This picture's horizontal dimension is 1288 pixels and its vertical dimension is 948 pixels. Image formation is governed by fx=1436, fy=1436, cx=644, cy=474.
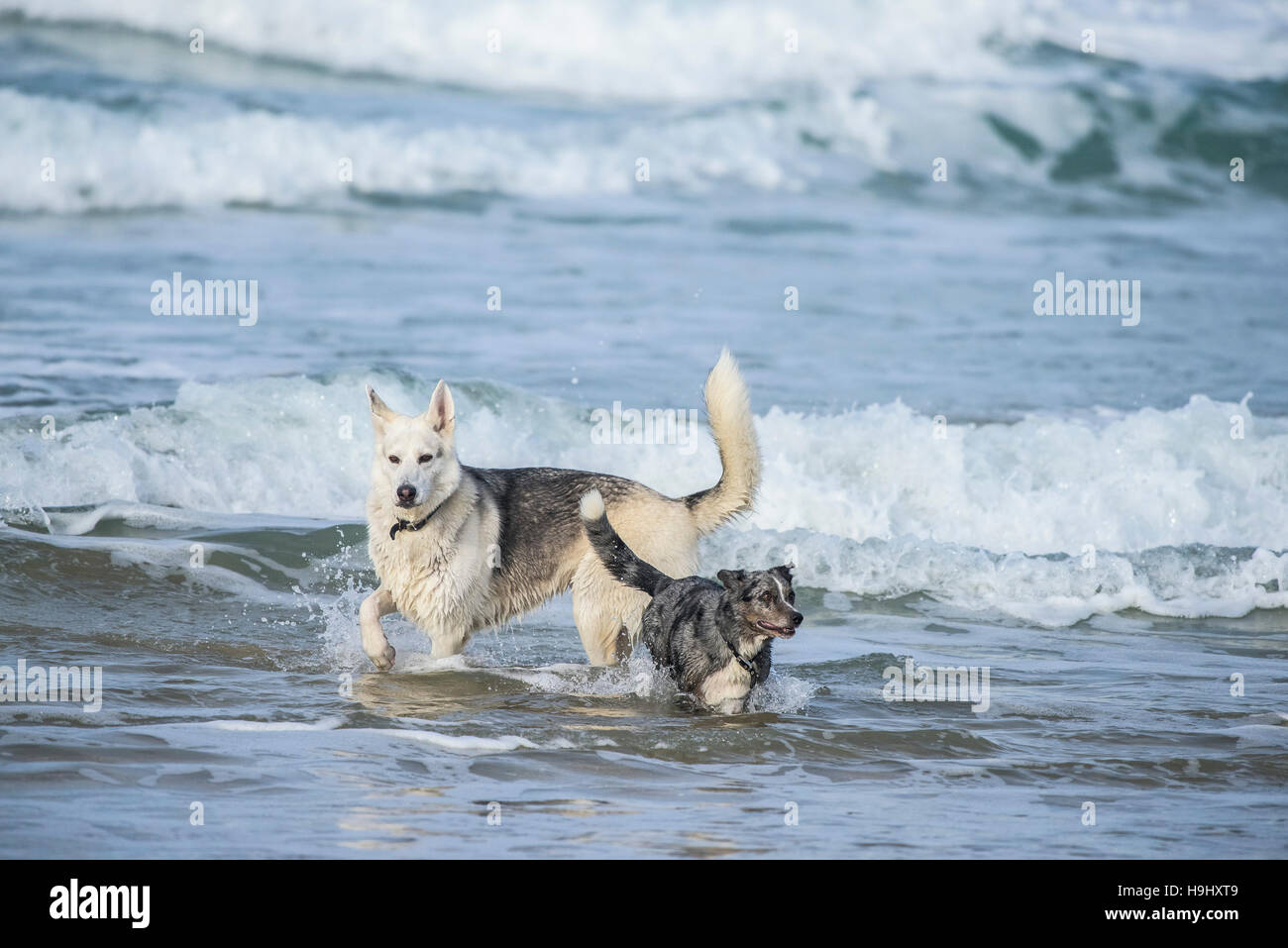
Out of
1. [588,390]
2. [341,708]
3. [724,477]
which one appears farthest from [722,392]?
[588,390]

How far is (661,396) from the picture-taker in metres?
15.6

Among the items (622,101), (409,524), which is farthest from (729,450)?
(622,101)

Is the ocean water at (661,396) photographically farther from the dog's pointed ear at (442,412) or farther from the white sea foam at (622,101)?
the dog's pointed ear at (442,412)

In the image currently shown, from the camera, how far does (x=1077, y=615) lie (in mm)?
10133

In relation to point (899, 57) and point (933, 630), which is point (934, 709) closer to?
point (933, 630)

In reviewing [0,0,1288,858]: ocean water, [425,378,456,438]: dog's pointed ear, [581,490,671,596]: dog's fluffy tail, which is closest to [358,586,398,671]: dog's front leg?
[0,0,1288,858]: ocean water

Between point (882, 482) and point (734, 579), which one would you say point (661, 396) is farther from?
point (734, 579)

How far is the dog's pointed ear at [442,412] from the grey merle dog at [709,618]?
2.53 ft

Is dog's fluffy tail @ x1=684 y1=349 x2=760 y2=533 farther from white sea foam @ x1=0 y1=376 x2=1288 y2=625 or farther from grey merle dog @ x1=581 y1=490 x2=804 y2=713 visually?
white sea foam @ x1=0 y1=376 x2=1288 y2=625

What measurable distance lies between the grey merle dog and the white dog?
241 mm

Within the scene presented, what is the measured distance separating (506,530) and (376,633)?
0.87 meters

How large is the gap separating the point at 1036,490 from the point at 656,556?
666cm

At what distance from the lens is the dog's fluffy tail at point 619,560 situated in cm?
728

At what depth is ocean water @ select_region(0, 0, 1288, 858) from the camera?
5758mm
